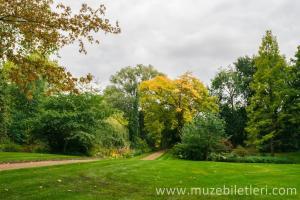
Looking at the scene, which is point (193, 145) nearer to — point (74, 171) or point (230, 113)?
point (74, 171)

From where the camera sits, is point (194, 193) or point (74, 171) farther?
point (74, 171)

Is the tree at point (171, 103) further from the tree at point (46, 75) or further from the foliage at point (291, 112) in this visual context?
the tree at point (46, 75)

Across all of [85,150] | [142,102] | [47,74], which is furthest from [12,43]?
[142,102]

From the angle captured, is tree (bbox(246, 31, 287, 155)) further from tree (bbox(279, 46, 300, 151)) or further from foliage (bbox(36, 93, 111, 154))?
foliage (bbox(36, 93, 111, 154))

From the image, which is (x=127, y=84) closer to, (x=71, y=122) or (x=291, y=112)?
(x=291, y=112)

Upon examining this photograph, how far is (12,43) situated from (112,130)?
1924 cm

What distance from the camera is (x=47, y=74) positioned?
10.3m

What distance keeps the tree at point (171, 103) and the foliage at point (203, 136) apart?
1316cm

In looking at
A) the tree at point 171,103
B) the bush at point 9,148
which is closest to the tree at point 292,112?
the tree at point 171,103

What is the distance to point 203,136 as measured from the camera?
86.5 ft

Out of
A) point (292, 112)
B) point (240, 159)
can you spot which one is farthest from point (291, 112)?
point (240, 159)

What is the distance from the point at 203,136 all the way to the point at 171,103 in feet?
54.4

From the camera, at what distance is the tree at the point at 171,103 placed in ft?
137

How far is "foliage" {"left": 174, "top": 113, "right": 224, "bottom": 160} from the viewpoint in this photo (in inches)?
1035
